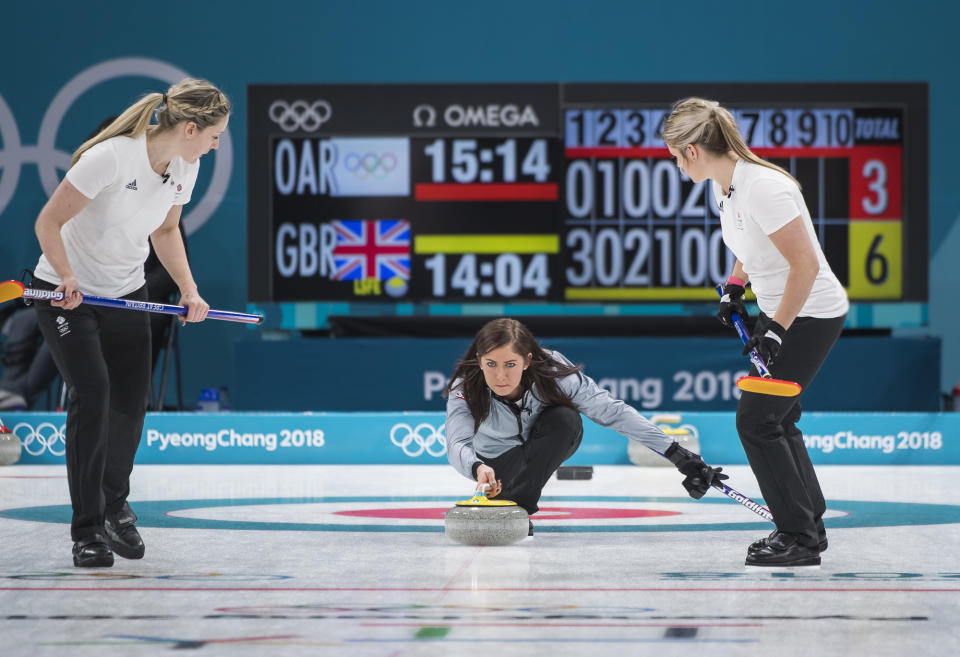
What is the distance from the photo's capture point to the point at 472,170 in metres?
9.09

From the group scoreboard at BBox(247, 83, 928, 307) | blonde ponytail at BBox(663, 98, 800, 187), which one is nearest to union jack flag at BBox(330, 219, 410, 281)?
scoreboard at BBox(247, 83, 928, 307)

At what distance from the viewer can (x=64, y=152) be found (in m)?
10.6

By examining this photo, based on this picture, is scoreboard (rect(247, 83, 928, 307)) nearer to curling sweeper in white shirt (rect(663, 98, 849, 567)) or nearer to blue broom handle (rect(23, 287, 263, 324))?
blue broom handle (rect(23, 287, 263, 324))

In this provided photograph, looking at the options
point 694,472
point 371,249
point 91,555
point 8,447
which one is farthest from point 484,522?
point 371,249

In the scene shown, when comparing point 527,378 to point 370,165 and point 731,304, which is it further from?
point 370,165

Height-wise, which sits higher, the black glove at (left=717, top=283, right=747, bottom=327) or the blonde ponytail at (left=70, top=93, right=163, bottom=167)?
the blonde ponytail at (left=70, top=93, right=163, bottom=167)

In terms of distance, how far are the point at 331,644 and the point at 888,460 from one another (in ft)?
18.6

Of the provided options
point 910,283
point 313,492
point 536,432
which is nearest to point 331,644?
point 536,432

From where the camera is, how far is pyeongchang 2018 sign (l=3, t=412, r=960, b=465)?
24.8 feet

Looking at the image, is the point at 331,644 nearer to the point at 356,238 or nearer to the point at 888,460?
the point at 888,460

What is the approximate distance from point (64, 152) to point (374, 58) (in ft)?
8.59

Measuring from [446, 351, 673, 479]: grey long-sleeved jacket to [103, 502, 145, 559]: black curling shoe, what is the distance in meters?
0.99

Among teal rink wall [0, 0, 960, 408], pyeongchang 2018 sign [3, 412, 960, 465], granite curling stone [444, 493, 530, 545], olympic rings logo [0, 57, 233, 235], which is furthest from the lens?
olympic rings logo [0, 57, 233, 235]

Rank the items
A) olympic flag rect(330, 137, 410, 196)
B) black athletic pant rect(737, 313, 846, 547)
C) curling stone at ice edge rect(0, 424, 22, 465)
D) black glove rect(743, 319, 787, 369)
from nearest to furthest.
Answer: black glove rect(743, 319, 787, 369), black athletic pant rect(737, 313, 846, 547), curling stone at ice edge rect(0, 424, 22, 465), olympic flag rect(330, 137, 410, 196)
